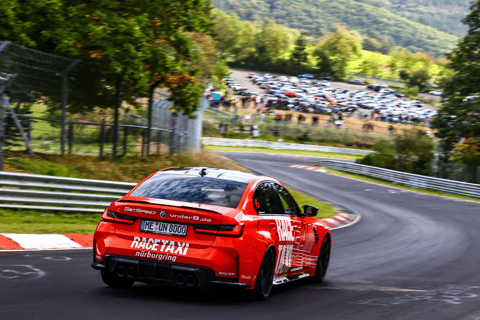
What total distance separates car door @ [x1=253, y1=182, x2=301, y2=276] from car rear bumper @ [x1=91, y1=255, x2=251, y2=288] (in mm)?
823

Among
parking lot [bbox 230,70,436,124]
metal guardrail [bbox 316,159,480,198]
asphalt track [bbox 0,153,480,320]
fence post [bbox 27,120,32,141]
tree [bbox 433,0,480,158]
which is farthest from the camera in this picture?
parking lot [bbox 230,70,436,124]

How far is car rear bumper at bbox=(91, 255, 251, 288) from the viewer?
588cm

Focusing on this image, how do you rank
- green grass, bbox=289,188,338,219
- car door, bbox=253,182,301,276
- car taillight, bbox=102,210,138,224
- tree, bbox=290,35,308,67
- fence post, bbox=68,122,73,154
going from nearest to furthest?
1. car taillight, bbox=102,210,138,224
2. car door, bbox=253,182,301,276
3. fence post, bbox=68,122,73,154
4. green grass, bbox=289,188,338,219
5. tree, bbox=290,35,308,67

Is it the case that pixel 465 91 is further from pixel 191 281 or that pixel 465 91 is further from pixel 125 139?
pixel 191 281

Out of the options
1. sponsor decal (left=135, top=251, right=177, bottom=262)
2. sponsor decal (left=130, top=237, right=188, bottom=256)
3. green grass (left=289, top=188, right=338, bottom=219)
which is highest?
sponsor decal (left=130, top=237, right=188, bottom=256)

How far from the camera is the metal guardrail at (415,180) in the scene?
34562mm

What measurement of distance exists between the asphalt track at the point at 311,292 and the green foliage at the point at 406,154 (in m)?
26.9

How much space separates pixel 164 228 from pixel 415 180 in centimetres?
3340

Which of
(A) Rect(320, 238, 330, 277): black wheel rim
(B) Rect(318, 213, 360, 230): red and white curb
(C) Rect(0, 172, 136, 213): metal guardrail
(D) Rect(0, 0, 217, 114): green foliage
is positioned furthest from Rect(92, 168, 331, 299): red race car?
(D) Rect(0, 0, 217, 114): green foliage

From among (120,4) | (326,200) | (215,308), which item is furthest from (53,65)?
(326,200)

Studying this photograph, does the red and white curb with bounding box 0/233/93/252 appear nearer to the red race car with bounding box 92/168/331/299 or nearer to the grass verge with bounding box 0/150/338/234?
the grass verge with bounding box 0/150/338/234

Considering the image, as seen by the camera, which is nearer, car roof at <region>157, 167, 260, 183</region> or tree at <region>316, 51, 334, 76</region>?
car roof at <region>157, 167, 260, 183</region>

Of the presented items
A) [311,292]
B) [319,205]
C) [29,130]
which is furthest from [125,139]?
[311,292]

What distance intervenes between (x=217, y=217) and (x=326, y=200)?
20229mm
